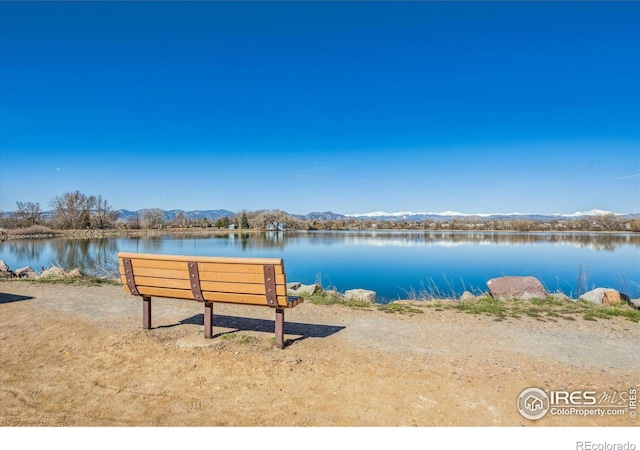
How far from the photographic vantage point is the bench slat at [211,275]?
4.68 m

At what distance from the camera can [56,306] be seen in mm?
7723

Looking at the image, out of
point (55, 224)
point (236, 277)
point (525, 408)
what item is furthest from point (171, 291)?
point (55, 224)

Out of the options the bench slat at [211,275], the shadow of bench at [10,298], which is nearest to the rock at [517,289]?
the bench slat at [211,275]

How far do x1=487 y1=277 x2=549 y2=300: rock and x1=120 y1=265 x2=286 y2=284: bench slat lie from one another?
7216 mm

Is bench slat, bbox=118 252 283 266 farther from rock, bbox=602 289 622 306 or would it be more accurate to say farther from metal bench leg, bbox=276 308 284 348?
rock, bbox=602 289 622 306

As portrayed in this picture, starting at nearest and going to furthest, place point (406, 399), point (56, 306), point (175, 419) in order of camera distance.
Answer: point (175, 419), point (406, 399), point (56, 306)

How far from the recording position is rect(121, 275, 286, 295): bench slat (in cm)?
471

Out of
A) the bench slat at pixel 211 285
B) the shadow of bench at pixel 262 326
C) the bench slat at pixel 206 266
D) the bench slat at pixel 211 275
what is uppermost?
the bench slat at pixel 206 266

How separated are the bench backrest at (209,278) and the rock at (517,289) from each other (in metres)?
7.12

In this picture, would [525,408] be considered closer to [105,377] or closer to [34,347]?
[105,377]

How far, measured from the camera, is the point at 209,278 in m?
4.95

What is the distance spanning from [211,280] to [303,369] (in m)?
1.75

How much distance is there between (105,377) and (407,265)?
743 inches

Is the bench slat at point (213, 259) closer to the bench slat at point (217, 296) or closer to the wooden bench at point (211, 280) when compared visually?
the wooden bench at point (211, 280)
